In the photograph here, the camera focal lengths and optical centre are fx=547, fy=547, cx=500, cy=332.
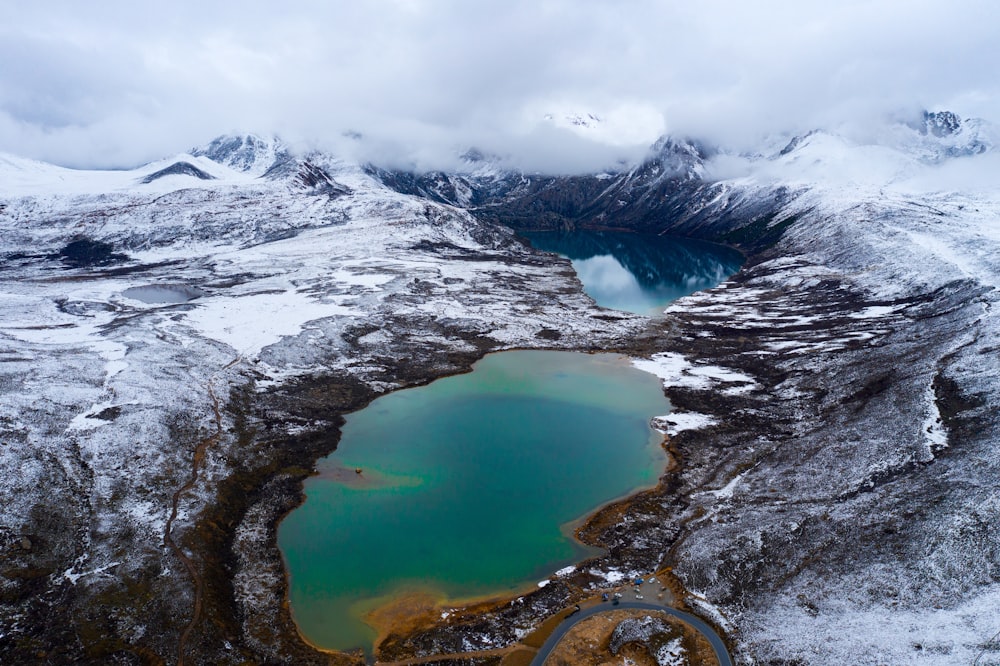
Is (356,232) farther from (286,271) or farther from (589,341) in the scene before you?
(589,341)

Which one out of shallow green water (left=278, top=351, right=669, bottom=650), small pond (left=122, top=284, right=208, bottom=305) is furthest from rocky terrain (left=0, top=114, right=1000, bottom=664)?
small pond (left=122, top=284, right=208, bottom=305)

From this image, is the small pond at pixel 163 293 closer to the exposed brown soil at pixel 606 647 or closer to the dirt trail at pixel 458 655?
the dirt trail at pixel 458 655

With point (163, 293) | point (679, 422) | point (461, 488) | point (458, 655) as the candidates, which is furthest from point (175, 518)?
point (163, 293)

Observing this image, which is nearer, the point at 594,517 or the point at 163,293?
the point at 594,517

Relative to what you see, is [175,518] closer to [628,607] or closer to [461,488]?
[461,488]

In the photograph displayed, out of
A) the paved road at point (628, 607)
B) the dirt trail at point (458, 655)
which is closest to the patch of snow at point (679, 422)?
the paved road at point (628, 607)

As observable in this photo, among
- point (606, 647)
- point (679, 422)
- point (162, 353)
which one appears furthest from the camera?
point (162, 353)
